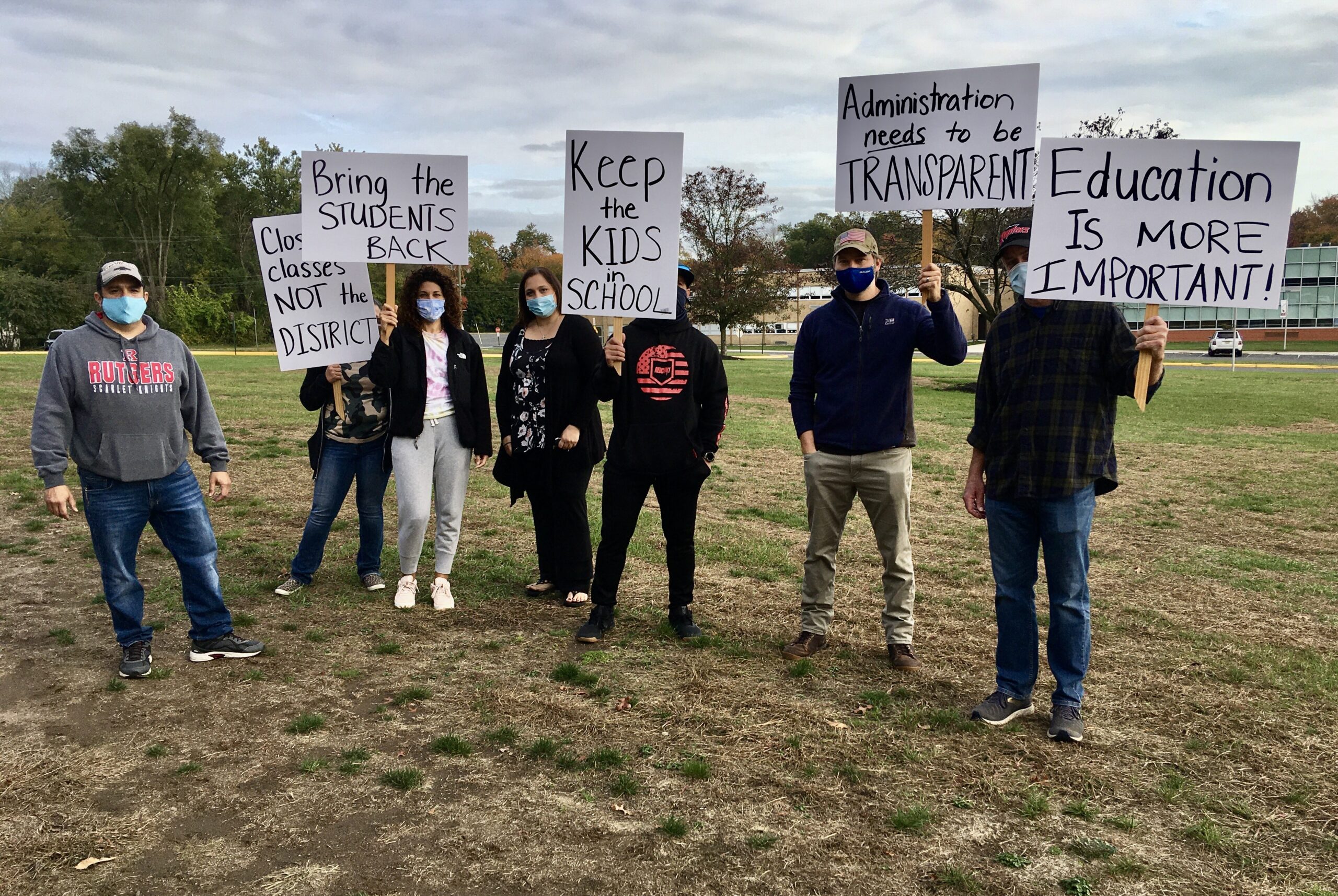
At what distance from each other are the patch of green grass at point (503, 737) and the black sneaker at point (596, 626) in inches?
50.1

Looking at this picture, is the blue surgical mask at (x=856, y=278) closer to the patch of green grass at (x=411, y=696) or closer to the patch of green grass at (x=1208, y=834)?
the patch of green grass at (x=1208, y=834)

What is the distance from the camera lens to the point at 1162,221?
4285mm

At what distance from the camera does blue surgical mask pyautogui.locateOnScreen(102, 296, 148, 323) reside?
15.7 ft

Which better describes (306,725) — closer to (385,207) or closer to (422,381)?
(422,381)

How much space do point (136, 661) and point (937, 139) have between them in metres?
5.10

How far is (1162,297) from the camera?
4246 millimetres

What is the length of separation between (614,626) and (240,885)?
9.80ft

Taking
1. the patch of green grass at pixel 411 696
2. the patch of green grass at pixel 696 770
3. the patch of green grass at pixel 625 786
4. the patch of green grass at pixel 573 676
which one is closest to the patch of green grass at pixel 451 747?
the patch of green grass at pixel 411 696

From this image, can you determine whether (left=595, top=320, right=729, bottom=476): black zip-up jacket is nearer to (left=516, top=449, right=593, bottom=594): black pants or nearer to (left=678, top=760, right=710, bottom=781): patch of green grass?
(left=516, top=449, right=593, bottom=594): black pants

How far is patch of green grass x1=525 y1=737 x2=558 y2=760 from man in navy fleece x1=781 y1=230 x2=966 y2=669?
169 cm

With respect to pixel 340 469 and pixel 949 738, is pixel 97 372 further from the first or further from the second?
pixel 949 738

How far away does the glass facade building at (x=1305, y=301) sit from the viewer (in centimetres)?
6756

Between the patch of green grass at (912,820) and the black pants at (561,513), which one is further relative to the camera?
the black pants at (561,513)

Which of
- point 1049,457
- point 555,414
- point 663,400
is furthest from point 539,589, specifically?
point 1049,457
